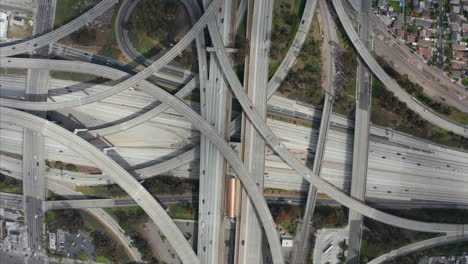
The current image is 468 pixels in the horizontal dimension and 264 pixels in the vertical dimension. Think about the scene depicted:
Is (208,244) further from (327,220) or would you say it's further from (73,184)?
(73,184)

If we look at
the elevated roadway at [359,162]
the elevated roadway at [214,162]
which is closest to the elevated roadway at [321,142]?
the elevated roadway at [359,162]

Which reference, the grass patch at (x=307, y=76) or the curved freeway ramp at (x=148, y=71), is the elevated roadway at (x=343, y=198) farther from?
the grass patch at (x=307, y=76)

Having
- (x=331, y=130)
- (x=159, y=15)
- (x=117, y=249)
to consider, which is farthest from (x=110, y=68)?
(x=331, y=130)

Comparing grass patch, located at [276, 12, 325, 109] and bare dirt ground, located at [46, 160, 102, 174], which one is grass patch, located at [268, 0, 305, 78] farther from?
bare dirt ground, located at [46, 160, 102, 174]

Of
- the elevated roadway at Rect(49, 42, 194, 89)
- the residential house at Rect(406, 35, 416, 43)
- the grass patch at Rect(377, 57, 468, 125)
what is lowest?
the grass patch at Rect(377, 57, 468, 125)

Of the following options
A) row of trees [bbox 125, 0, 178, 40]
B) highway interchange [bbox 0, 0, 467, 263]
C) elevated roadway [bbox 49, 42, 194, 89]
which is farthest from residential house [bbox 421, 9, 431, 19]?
row of trees [bbox 125, 0, 178, 40]
